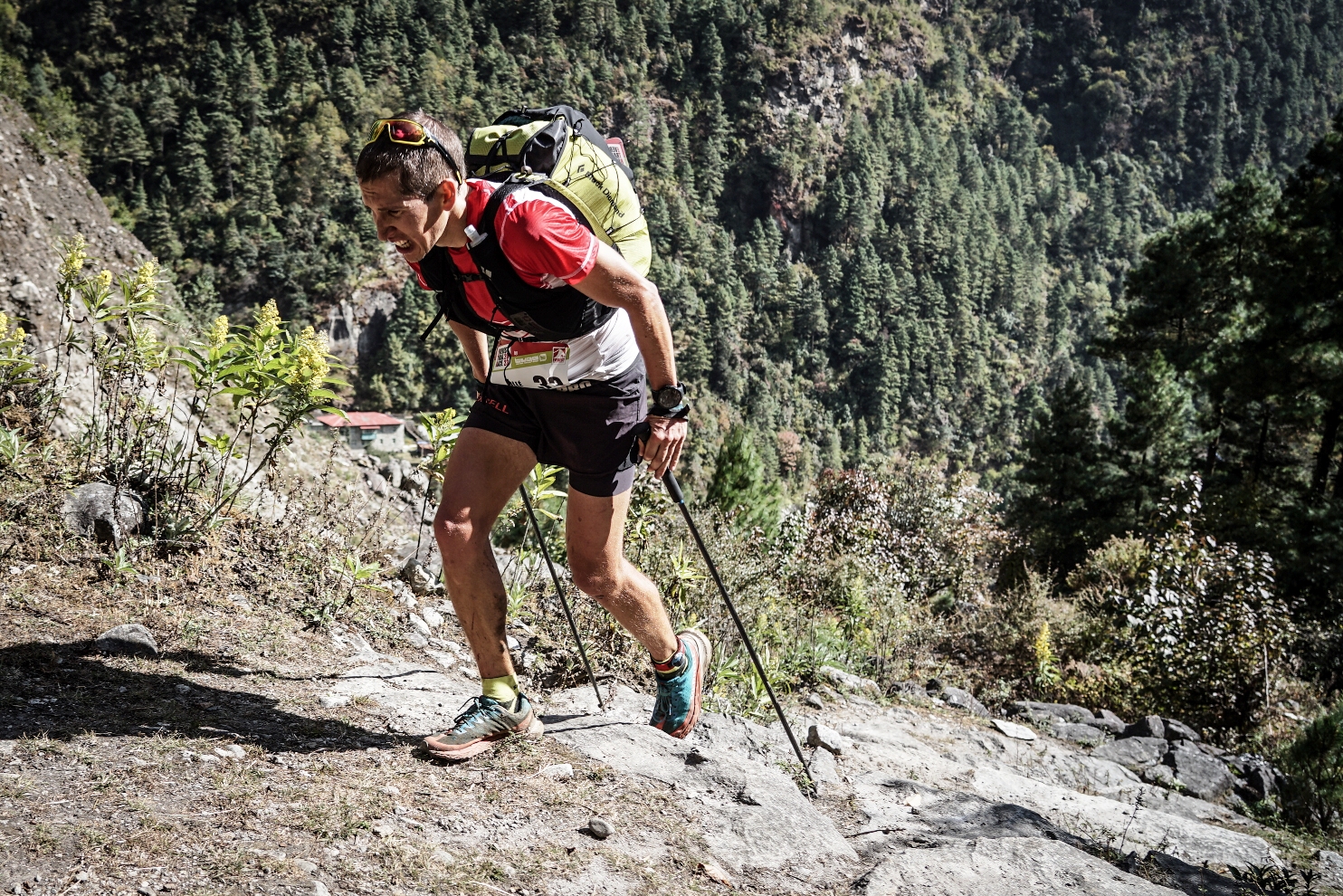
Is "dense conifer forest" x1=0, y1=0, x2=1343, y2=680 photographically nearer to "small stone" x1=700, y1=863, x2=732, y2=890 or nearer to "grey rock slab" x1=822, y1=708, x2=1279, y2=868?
"grey rock slab" x1=822, y1=708, x2=1279, y2=868

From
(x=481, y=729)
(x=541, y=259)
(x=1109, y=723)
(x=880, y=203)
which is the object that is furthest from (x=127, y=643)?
(x=880, y=203)

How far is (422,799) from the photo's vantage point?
2080 mm

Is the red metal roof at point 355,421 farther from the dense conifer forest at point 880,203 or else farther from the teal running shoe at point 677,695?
the dense conifer forest at point 880,203

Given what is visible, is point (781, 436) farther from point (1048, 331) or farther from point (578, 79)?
point (578, 79)

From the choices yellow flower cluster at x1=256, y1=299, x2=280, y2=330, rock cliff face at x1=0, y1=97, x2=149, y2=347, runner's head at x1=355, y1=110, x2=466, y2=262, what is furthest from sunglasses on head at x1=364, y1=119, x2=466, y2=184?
rock cliff face at x1=0, y1=97, x2=149, y2=347

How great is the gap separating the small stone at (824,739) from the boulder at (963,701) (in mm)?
1895

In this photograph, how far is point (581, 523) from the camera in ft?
7.92

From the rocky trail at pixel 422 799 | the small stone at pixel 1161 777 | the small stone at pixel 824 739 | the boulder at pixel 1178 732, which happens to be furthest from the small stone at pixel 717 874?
the boulder at pixel 1178 732

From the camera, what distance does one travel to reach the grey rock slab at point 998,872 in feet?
7.51

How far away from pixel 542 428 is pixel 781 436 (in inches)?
3451

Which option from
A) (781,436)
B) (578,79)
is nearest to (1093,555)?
(781,436)

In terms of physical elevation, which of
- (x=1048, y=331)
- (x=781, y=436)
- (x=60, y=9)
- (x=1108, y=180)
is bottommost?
(x=781, y=436)

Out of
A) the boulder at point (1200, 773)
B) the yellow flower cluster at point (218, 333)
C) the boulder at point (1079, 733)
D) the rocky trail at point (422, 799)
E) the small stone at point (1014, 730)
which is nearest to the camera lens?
the rocky trail at point (422, 799)

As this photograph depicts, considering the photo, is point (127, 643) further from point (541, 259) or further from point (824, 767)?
point (824, 767)
